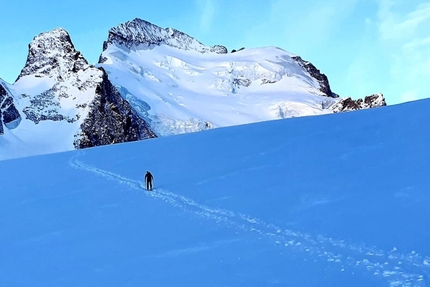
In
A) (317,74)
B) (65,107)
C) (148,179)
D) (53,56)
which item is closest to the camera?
(148,179)

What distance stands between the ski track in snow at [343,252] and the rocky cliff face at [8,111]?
356 feet

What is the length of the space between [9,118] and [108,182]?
101111 millimetres

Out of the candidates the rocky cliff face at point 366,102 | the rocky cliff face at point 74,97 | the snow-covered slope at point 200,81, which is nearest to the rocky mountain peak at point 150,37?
the snow-covered slope at point 200,81

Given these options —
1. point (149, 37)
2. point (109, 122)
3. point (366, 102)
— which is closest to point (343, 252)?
point (109, 122)

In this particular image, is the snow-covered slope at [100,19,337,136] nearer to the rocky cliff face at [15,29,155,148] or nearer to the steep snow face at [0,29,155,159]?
the rocky cliff face at [15,29,155,148]

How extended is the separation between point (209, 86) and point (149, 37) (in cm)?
3649

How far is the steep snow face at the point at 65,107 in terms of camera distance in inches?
4259

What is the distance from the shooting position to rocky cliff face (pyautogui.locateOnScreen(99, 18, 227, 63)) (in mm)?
166875

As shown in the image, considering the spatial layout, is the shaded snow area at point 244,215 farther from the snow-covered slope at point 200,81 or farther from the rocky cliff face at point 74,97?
the snow-covered slope at point 200,81

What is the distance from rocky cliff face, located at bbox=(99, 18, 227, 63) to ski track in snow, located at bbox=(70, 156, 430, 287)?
468ft

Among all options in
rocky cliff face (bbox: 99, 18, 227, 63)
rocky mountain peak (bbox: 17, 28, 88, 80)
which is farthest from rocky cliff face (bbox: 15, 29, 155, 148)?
rocky cliff face (bbox: 99, 18, 227, 63)

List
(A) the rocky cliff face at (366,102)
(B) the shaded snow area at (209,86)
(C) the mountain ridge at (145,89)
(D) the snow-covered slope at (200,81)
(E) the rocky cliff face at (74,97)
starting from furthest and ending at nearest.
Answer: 1. (D) the snow-covered slope at (200,81)
2. (B) the shaded snow area at (209,86)
3. (A) the rocky cliff face at (366,102)
4. (C) the mountain ridge at (145,89)
5. (E) the rocky cliff face at (74,97)

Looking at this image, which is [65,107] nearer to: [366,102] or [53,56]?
[53,56]

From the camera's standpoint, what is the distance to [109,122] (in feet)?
369
